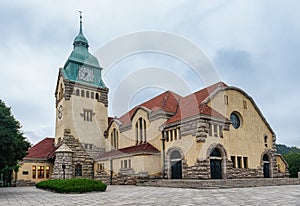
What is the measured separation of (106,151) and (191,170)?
15.4m

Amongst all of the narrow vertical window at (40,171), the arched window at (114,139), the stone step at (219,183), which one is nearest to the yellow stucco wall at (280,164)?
the stone step at (219,183)

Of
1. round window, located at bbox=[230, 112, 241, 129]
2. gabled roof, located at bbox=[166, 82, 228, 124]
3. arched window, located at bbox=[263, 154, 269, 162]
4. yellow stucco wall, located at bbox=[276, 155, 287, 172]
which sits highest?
gabled roof, located at bbox=[166, 82, 228, 124]

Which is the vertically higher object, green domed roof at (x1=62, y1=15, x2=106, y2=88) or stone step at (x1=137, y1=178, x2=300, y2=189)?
green domed roof at (x1=62, y1=15, x2=106, y2=88)

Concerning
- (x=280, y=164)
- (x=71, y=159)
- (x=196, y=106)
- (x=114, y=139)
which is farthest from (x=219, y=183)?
(x=71, y=159)

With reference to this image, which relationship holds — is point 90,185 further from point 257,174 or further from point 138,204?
point 257,174

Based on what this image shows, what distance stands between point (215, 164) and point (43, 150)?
73.3 ft

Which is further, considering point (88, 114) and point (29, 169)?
point (88, 114)

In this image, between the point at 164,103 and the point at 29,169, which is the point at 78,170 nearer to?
the point at 29,169

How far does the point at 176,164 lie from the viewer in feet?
85.7

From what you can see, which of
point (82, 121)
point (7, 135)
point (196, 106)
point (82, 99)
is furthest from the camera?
point (82, 99)

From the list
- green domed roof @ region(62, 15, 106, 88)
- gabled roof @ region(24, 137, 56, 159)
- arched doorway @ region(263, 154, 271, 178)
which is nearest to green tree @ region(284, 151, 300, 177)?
arched doorway @ region(263, 154, 271, 178)

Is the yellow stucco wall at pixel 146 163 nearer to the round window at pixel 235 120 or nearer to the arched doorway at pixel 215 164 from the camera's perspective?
the arched doorway at pixel 215 164

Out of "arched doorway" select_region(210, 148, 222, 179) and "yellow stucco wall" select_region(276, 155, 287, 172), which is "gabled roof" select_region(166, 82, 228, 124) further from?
"yellow stucco wall" select_region(276, 155, 287, 172)

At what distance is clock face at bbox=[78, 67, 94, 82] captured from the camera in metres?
36.9
